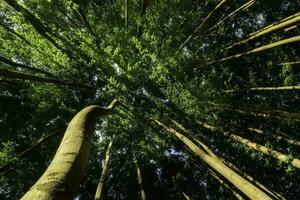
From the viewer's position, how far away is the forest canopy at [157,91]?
30.2 ft

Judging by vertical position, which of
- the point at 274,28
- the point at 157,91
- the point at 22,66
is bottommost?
the point at 157,91

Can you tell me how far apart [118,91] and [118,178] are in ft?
19.1

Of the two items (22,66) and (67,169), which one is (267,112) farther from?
(67,169)

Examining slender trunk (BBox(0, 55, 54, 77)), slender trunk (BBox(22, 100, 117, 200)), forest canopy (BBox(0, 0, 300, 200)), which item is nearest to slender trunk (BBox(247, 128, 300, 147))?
forest canopy (BBox(0, 0, 300, 200))

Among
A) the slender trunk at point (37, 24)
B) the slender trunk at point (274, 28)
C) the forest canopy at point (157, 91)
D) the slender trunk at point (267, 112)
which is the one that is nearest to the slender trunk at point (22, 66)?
the forest canopy at point (157, 91)

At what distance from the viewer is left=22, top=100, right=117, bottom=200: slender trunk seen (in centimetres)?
189

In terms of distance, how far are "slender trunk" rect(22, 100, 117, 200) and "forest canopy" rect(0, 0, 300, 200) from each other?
5024 mm

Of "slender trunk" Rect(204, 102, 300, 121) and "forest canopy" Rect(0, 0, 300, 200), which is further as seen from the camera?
"forest canopy" Rect(0, 0, 300, 200)

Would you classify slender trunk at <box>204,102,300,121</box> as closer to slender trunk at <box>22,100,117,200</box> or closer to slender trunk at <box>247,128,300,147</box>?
slender trunk at <box>247,128,300,147</box>

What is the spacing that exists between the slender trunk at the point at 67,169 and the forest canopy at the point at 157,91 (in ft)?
16.5

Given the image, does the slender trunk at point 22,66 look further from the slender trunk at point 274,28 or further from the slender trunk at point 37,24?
the slender trunk at point 274,28

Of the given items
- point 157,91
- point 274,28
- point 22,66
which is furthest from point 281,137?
point 22,66

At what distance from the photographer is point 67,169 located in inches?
86.3

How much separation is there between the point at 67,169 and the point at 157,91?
8.75 m
